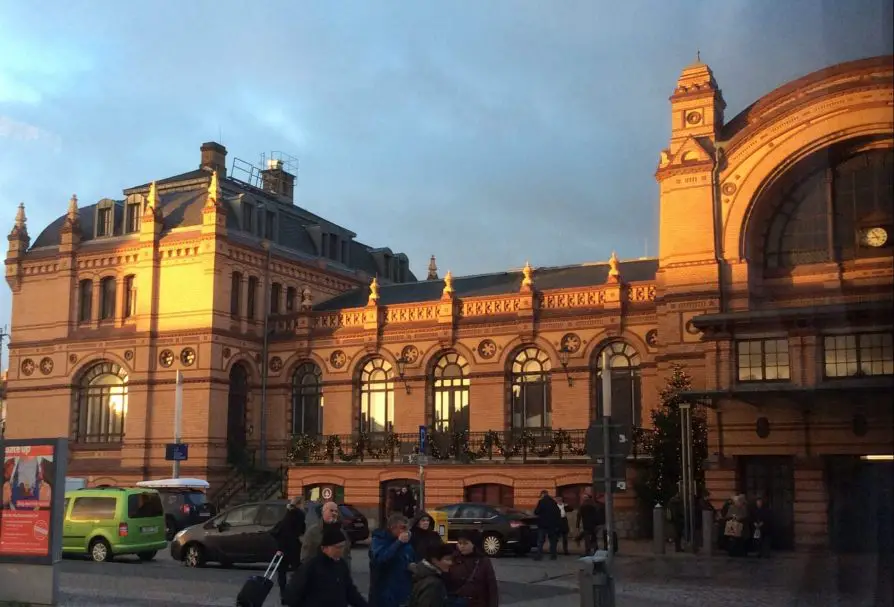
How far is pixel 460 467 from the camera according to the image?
3781 cm

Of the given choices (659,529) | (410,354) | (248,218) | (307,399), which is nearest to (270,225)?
(248,218)

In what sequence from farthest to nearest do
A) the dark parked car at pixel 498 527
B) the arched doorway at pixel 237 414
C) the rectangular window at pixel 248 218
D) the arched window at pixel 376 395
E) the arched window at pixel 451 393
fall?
the rectangular window at pixel 248 218 < the arched doorway at pixel 237 414 < the arched window at pixel 376 395 < the arched window at pixel 451 393 < the dark parked car at pixel 498 527

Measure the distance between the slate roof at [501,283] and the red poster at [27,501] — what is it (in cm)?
2633

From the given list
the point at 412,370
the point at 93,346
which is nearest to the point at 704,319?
the point at 412,370

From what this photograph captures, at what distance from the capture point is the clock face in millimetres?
3906

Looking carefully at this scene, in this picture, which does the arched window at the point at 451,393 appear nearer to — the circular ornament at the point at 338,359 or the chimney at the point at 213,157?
the circular ornament at the point at 338,359

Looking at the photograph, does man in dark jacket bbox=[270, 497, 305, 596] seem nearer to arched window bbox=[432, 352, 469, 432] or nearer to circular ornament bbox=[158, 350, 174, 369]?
arched window bbox=[432, 352, 469, 432]

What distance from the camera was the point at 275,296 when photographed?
158 ft

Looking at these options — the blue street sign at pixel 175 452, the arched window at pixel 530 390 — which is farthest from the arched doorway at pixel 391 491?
the blue street sign at pixel 175 452

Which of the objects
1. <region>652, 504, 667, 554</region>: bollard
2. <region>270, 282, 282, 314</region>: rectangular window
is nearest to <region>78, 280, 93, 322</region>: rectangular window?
<region>270, 282, 282, 314</region>: rectangular window

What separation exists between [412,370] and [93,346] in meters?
15.0

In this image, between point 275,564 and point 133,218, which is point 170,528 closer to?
point 133,218

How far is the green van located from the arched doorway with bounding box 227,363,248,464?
678 inches

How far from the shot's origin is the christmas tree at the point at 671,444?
104ft
